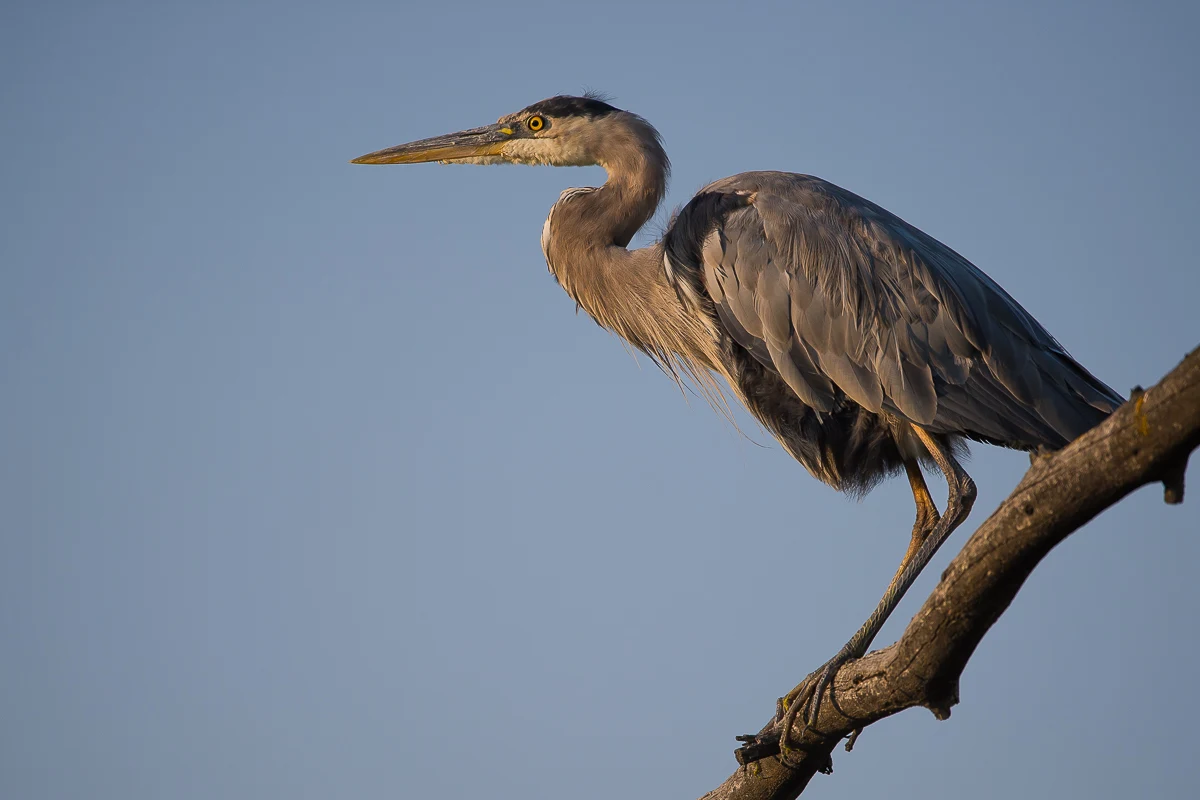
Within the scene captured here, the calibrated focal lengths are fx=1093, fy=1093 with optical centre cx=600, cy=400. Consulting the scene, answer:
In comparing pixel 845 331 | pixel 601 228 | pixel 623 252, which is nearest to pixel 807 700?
pixel 845 331

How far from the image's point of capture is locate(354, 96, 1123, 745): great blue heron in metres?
4.61

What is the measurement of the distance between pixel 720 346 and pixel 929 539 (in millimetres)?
1332

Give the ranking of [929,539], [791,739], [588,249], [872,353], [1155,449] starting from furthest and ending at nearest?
[588,249], [872,353], [929,539], [791,739], [1155,449]

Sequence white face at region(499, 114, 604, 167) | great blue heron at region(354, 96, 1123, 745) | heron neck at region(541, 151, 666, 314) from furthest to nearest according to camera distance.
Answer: white face at region(499, 114, 604, 167) → heron neck at region(541, 151, 666, 314) → great blue heron at region(354, 96, 1123, 745)

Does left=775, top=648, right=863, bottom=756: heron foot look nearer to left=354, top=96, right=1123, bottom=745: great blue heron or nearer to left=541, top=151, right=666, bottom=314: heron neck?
left=354, top=96, right=1123, bottom=745: great blue heron

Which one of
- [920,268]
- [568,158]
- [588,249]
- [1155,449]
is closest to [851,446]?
[920,268]

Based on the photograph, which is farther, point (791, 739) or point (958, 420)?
point (958, 420)

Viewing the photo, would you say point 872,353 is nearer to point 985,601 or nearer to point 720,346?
point 720,346

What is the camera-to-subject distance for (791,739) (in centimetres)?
368

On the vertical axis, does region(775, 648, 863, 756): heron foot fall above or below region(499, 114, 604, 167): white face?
below

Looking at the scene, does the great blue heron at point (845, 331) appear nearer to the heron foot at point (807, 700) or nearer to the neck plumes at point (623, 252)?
the neck plumes at point (623, 252)

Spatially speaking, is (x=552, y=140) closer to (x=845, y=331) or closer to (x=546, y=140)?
(x=546, y=140)

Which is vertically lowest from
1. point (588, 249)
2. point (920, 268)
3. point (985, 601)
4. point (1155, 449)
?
Result: point (985, 601)

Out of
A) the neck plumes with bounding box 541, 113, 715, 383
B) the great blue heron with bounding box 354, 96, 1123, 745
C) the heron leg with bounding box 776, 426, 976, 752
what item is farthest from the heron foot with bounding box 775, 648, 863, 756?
the neck plumes with bounding box 541, 113, 715, 383
